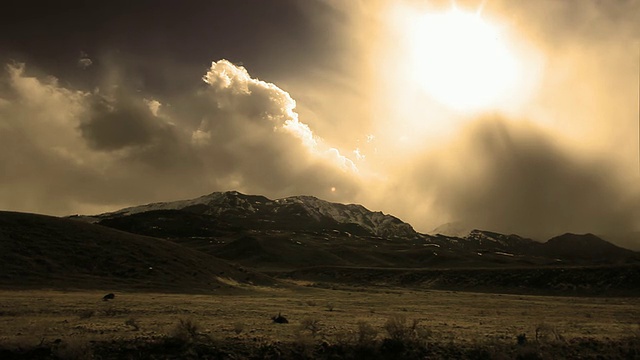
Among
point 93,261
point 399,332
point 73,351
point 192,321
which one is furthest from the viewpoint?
point 93,261

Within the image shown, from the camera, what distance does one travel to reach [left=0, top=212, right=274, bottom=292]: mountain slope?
6134cm

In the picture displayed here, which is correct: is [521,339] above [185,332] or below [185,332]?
below

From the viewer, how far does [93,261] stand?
234 ft

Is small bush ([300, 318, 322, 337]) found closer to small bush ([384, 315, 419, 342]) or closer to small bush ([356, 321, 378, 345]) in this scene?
small bush ([356, 321, 378, 345])

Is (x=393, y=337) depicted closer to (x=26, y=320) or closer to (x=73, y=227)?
(x=26, y=320)

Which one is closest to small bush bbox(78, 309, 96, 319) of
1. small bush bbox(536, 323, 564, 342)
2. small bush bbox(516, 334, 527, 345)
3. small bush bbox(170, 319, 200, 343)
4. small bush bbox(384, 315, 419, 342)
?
small bush bbox(170, 319, 200, 343)

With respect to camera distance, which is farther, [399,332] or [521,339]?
[521,339]

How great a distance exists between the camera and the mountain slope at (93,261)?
61.3 m

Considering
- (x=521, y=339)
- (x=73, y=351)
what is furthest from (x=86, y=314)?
(x=521, y=339)

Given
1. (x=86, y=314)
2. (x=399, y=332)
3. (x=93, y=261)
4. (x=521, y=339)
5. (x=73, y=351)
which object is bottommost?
(x=86, y=314)

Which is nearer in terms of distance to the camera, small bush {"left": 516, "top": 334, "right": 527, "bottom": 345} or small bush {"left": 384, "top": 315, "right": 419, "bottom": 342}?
small bush {"left": 384, "top": 315, "right": 419, "bottom": 342}

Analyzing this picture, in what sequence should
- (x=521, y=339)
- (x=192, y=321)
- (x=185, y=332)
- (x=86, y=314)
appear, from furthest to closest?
(x=86, y=314), (x=192, y=321), (x=521, y=339), (x=185, y=332)

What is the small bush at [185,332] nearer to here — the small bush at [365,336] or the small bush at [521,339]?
the small bush at [365,336]

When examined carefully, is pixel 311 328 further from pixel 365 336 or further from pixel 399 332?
pixel 399 332
